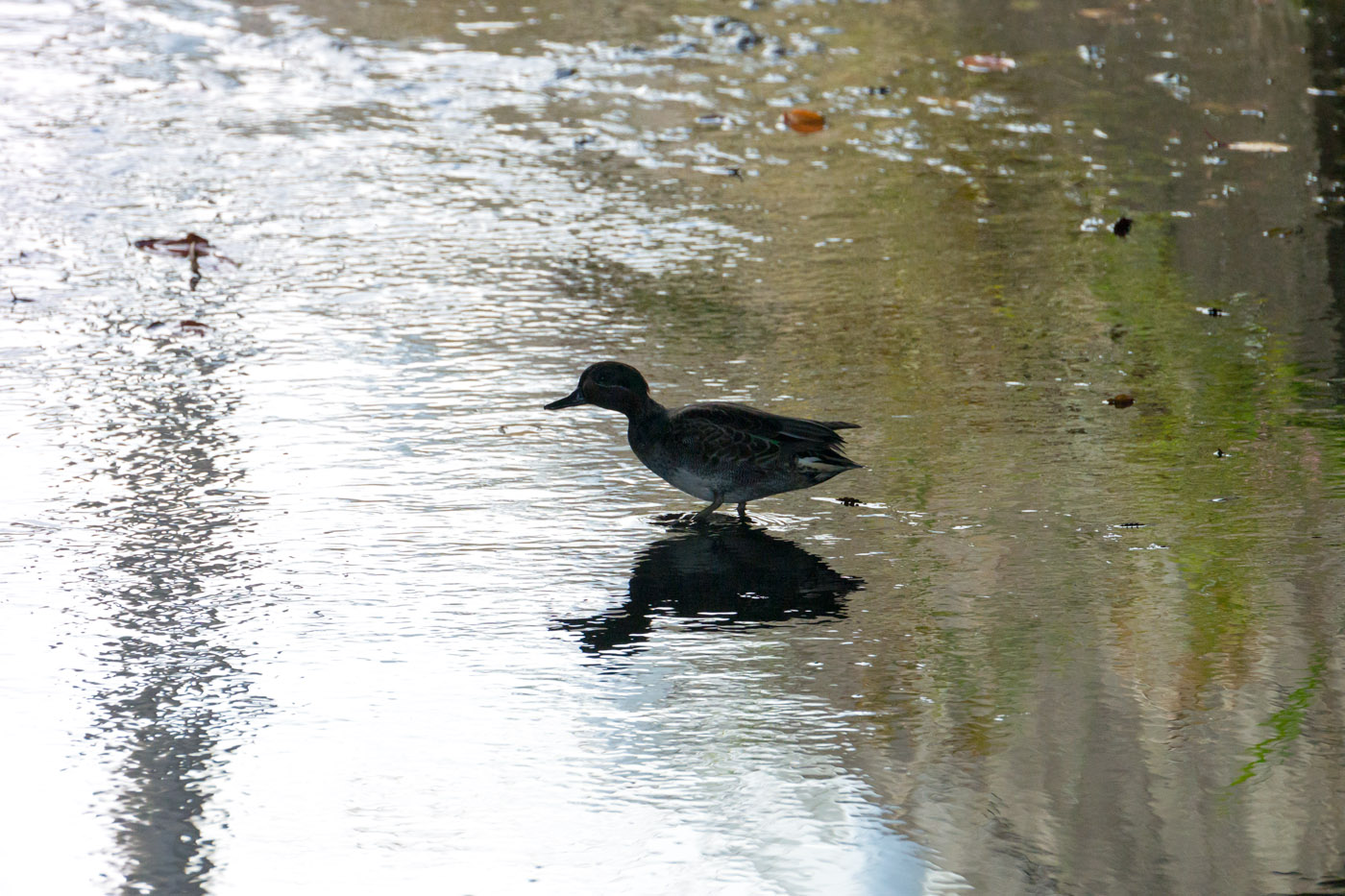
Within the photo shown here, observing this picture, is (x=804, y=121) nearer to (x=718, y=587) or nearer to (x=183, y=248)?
(x=183, y=248)

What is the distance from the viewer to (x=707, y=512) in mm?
5324

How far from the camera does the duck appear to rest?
510 cm

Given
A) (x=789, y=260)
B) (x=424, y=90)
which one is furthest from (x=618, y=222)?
(x=424, y=90)

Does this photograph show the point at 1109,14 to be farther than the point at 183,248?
Yes

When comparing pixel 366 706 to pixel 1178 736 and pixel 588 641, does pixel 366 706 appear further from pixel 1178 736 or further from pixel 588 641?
pixel 1178 736

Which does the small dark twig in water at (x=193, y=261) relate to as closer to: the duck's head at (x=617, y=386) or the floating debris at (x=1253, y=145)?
the duck's head at (x=617, y=386)

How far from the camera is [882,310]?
7324 mm

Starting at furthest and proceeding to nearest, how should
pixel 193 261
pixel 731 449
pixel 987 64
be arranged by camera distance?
1. pixel 987 64
2. pixel 193 261
3. pixel 731 449

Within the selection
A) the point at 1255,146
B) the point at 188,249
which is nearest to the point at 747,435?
the point at 188,249

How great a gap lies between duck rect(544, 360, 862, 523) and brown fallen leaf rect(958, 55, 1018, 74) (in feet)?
24.6

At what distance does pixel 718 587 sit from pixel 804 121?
249 inches

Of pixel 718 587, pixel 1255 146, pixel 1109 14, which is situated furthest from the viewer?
pixel 1109 14

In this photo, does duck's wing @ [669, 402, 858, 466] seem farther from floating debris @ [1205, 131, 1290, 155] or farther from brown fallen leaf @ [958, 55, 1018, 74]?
brown fallen leaf @ [958, 55, 1018, 74]

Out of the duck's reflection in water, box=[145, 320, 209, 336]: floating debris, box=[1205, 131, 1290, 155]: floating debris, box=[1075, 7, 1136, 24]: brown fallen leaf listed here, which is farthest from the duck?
box=[1075, 7, 1136, 24]: brown fallen leaf
